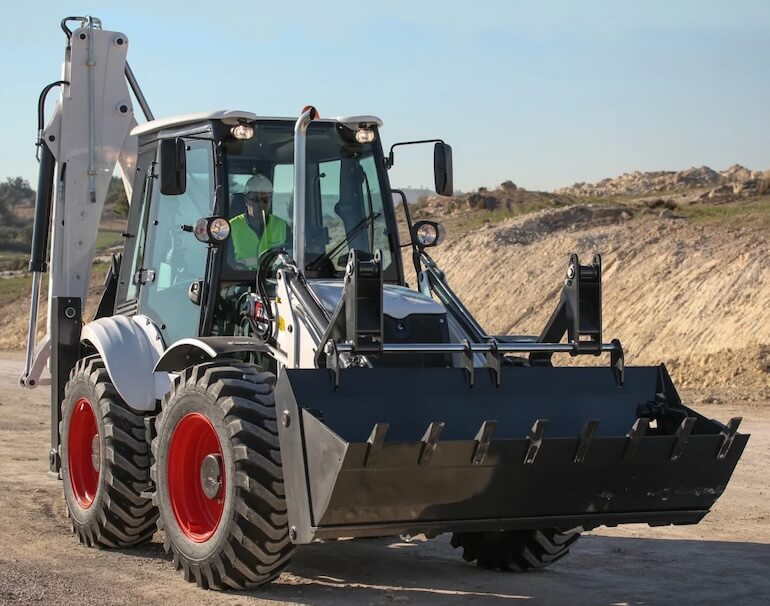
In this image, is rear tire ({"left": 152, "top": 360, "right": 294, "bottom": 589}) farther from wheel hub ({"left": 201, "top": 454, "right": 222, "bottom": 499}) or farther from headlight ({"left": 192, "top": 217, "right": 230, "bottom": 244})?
headlight ({"left": 192, "top": 217, "right": 230, "bottom": 244})

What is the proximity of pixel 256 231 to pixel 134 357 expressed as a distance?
4.31ft

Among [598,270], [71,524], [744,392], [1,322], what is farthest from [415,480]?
[1,322]

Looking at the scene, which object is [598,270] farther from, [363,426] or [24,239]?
[24,239]

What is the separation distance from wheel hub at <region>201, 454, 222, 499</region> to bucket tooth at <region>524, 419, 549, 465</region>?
188cm

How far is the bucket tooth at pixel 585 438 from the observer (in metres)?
7.32

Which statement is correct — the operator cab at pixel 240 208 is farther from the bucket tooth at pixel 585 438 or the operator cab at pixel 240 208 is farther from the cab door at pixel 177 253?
the bucket tooth at pixel 585 438

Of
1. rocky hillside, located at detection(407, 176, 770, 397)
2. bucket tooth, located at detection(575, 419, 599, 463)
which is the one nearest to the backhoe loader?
bucket tooth, located at detection(575, 419, 599, 463)

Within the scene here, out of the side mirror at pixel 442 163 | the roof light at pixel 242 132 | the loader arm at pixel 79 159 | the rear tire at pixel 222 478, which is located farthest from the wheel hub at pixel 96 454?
the side mirror at pixel 442 163

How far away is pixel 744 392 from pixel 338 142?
1335cm

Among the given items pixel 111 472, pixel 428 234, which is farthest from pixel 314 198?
pixel 111 472

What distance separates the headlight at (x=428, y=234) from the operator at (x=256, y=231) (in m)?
1.08

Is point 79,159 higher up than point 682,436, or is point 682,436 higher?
point 79,159

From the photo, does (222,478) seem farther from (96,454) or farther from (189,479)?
(96,454)

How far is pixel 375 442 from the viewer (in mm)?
6898
